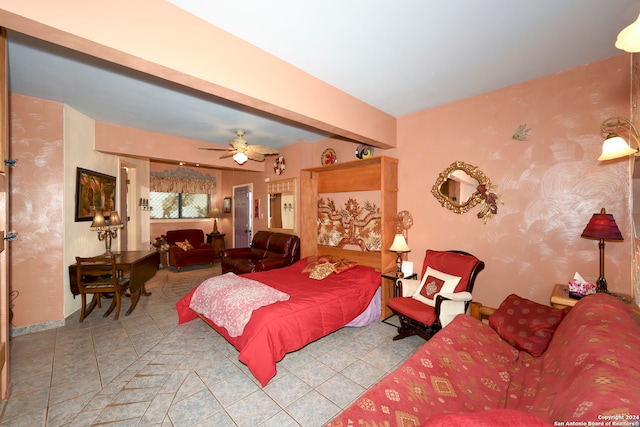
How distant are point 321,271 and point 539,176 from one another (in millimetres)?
2693

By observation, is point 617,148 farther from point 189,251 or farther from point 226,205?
point 226,205

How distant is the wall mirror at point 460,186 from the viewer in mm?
2955

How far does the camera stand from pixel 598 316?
1.37 m

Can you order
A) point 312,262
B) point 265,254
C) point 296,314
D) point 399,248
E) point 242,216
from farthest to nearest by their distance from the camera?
point 242,216 → point 265,254 → point 312,262 → point 399,248 → point 296,314

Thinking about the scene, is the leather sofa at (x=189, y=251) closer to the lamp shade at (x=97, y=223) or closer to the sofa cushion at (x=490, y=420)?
the lamp shade at (x=97, y=223)

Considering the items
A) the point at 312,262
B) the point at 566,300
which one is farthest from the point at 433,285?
the point at 312,262

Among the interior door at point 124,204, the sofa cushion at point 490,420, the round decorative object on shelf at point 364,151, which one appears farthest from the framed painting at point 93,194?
the sofa cushion at point 490,420

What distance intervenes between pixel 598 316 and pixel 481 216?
5.55 ft

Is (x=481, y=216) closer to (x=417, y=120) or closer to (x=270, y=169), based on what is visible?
(x=417, y=120)

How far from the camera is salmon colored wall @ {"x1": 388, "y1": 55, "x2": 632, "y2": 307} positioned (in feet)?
7.30

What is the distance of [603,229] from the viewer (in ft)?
6.46

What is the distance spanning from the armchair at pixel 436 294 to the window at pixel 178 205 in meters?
6.74

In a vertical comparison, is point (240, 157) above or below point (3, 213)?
above

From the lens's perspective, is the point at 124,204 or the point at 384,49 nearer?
the point at 384,49
